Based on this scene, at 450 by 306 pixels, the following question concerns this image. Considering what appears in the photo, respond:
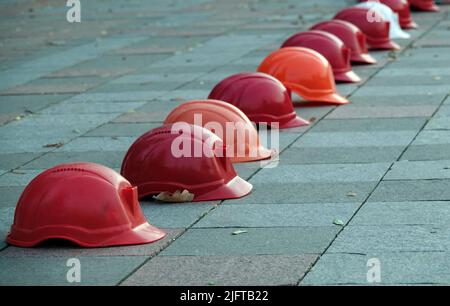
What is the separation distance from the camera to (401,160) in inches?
360

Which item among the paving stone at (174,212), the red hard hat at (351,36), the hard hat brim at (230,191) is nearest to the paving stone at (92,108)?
the red hard hat at (351,36)

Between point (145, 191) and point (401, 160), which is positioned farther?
point (401, 160)

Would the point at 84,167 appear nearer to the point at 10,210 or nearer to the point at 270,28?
the point at 10,210

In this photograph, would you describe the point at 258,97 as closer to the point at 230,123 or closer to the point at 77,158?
the point at 230,123

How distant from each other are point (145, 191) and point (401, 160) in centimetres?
228

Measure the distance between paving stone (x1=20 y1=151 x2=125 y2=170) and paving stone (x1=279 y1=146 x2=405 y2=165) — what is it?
1421 mm

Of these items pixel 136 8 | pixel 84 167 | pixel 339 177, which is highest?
pixel 84 167

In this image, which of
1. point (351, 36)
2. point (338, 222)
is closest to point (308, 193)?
point (338, 222)

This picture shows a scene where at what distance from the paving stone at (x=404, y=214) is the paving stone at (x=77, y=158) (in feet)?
8.33

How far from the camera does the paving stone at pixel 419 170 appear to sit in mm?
8531

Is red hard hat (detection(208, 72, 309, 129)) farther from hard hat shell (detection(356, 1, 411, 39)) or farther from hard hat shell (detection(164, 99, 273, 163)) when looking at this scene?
hard hat shell (detection(356, 1, 411, 39))

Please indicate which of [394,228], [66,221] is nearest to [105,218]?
[66,221]

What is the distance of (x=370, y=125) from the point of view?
1077 centimetres

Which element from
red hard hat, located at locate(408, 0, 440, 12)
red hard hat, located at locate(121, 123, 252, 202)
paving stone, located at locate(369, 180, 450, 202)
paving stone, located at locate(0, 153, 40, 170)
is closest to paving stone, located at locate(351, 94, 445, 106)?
paving stone, located at locate(369, 180, 450, 202)
